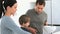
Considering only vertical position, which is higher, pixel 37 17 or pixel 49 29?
pixel 37 17

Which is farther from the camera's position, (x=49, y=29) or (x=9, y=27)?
(x=49, y=29)

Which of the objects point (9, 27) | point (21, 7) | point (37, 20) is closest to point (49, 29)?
point (37, 20)

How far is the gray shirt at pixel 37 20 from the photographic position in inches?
77.1

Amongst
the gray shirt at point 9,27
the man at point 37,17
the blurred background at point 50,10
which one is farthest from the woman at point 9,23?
the blurred background at point 50,10

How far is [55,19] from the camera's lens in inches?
87.0

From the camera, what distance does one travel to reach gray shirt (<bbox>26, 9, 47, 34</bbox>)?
1959 millimetres

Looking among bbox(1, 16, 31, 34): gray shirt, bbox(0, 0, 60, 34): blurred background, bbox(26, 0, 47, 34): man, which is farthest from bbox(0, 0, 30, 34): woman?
bbox(0, 0, 60, 34): blurred background

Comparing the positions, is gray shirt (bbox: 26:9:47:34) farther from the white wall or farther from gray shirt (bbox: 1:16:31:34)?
gray shirt (bbox: 1:16:31:34)

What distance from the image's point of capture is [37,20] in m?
1.98

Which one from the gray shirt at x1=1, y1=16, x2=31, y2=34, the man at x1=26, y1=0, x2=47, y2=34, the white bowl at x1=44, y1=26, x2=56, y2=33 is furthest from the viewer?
the white bowl at x1=44, y1=26, x2=56, y2=33

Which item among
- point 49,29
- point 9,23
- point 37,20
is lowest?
point 49,29

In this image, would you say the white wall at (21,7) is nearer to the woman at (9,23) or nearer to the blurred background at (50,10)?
the blurred background at (50,10)

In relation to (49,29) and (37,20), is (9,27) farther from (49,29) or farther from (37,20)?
(49,29)

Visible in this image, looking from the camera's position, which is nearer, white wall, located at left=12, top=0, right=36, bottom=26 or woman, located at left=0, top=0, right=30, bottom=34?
woman, located at left=0, top=0, right=30, bottom=34
